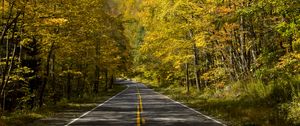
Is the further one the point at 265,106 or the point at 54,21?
the point at 54,21

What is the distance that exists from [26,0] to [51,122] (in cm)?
561

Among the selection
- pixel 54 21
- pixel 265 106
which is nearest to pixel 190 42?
pixel 265 106

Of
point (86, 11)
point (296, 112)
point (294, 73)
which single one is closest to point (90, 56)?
point (86, 11)

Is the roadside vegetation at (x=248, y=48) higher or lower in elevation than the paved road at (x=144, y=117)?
higher

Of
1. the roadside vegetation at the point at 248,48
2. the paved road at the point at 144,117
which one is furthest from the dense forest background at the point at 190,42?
the paved road at the point at 144,117

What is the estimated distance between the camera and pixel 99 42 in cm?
4578

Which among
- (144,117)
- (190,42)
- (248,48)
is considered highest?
(190,42)

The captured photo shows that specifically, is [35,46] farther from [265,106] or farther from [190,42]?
[265,106]

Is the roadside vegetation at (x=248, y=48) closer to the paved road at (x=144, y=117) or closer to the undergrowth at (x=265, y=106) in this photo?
the undergrowth at (x=265, y=106)

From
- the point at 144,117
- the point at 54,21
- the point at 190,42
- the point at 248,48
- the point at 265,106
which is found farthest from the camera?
the point at 190,42

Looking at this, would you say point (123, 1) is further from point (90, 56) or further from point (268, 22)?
point (268, 22)

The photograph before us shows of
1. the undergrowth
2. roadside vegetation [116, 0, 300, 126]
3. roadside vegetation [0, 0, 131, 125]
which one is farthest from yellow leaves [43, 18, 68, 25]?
the undergrowth

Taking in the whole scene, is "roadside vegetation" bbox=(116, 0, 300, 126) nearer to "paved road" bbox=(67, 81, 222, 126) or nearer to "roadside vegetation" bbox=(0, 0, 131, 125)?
"paved road" bbox=(67, 81, 222, 126)

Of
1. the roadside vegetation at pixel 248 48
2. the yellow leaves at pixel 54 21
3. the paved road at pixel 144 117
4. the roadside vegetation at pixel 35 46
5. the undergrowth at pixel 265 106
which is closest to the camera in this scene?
the undergrowth at pixel 265 106
